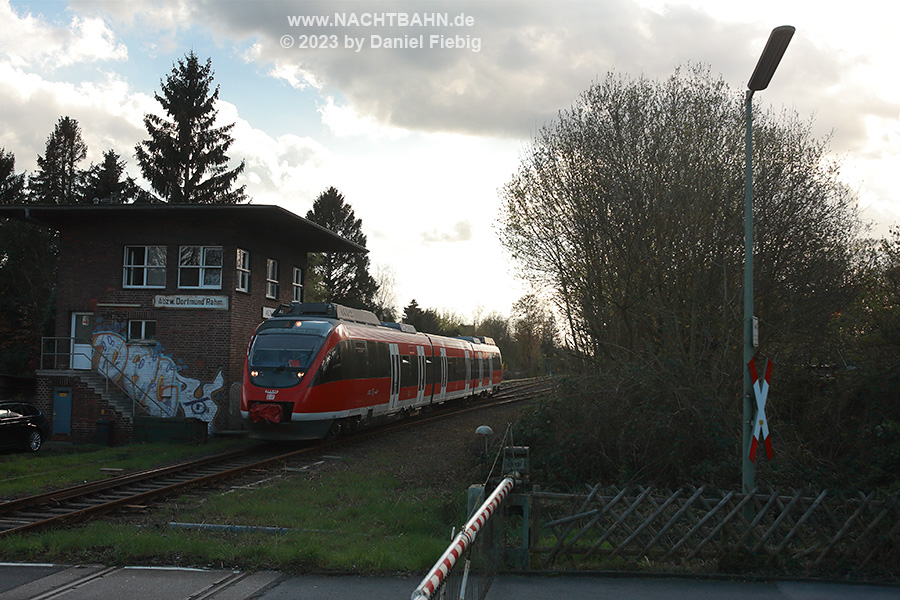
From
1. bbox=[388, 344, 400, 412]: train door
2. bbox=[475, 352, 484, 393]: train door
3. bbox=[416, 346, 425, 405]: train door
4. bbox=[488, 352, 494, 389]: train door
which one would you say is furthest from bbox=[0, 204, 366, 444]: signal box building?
Result: bbox=[488, 352, 494, 389]: train door

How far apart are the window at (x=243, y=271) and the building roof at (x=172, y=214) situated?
967 mm

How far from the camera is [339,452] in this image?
1802 centimetres

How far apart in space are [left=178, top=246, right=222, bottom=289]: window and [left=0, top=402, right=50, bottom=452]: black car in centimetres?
592

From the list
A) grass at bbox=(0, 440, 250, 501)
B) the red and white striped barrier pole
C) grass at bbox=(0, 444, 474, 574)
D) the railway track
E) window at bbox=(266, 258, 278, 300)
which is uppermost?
window at bbox=(266, 258, 278, 300)

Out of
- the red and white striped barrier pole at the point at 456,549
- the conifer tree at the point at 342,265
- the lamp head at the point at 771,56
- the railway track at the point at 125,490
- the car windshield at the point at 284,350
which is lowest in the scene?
the railway track at the point at 125,490

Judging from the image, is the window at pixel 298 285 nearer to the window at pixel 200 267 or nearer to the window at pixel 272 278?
the window at pixel 272 278

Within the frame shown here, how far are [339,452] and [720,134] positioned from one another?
37.5ft

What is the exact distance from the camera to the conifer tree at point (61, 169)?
47656 millimetres

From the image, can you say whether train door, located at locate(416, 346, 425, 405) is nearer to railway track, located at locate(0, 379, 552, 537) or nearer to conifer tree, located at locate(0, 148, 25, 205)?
railway track, located at locate(0, 379, 552, 537)

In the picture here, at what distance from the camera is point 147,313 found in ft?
81.1

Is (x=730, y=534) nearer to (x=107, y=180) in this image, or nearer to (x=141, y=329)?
(x=141, y=329)

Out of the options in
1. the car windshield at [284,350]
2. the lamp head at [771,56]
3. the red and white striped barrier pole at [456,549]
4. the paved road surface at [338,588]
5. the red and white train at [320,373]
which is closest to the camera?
the red and white striped barrier pole at [456,549]

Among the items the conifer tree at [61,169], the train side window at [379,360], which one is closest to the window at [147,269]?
the train side window at [379,360]

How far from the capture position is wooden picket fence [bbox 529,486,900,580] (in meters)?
7.42
